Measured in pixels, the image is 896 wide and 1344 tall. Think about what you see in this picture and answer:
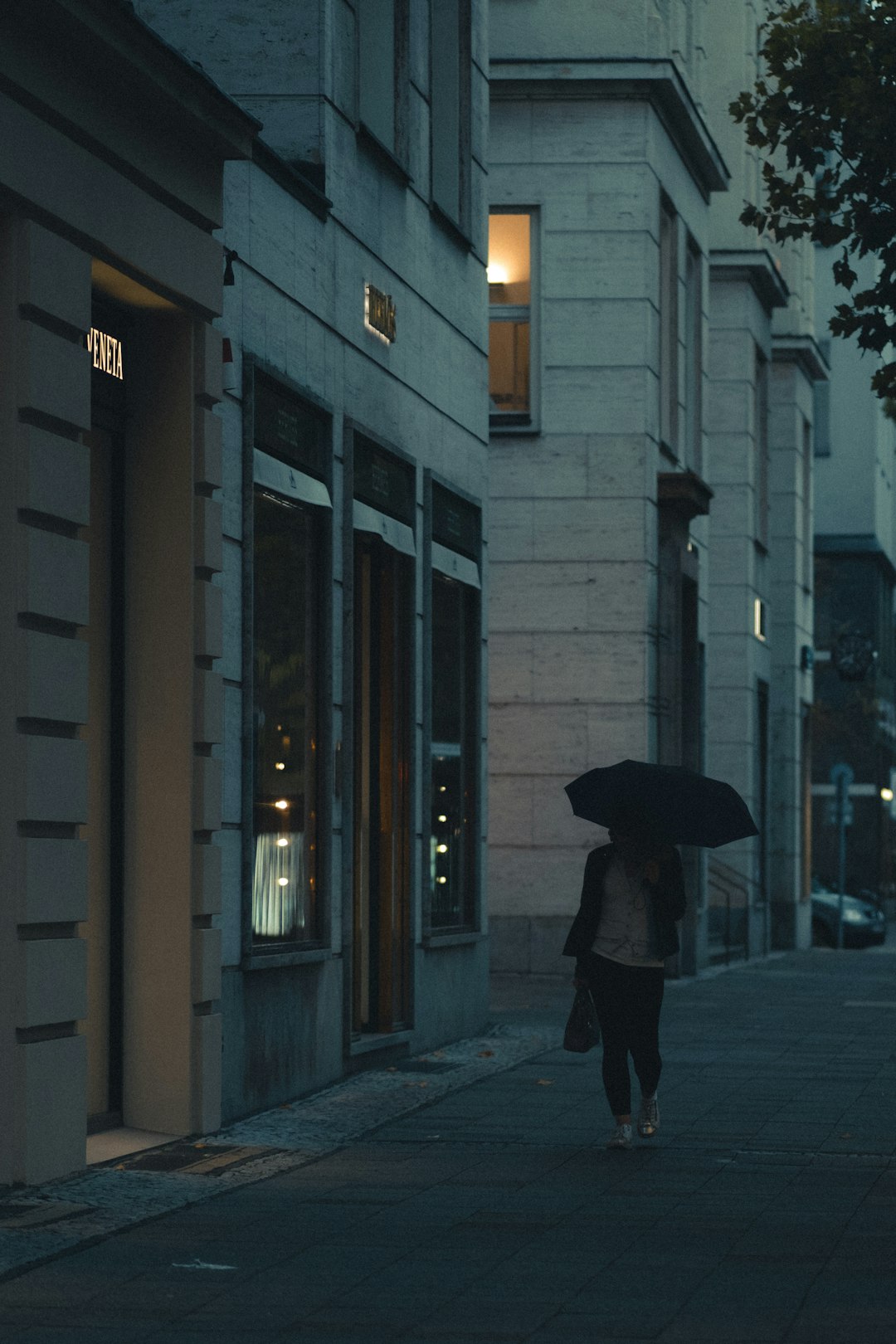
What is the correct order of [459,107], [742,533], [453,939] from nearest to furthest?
[453,939], [459,107], [742,533]

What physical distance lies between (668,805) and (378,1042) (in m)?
4.17

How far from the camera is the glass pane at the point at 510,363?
24.6 metres

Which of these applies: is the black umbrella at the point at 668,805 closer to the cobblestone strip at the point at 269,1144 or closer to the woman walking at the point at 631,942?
the woman walking at the point at 631,942

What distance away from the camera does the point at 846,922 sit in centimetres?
3800


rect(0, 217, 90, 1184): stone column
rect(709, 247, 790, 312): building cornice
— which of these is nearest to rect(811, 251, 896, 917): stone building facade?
rect(709, 247, 790, 312): building cornice

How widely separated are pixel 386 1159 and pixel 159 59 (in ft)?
16.0

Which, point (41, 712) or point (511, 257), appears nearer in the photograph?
point (41, 712)

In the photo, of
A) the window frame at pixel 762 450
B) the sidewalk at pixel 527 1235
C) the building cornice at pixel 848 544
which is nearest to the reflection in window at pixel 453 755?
the sidewalk at pixel 527 1235

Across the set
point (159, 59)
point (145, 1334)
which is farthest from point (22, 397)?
point (145, 1334)

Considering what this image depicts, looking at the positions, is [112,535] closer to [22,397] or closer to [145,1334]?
[22,397]

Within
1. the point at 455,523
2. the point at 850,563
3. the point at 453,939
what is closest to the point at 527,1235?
the point at 453,939

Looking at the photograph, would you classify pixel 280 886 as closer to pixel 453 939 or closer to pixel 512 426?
pixel 453 939

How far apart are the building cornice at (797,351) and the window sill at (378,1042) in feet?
70.8

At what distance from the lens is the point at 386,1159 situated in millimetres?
10781
